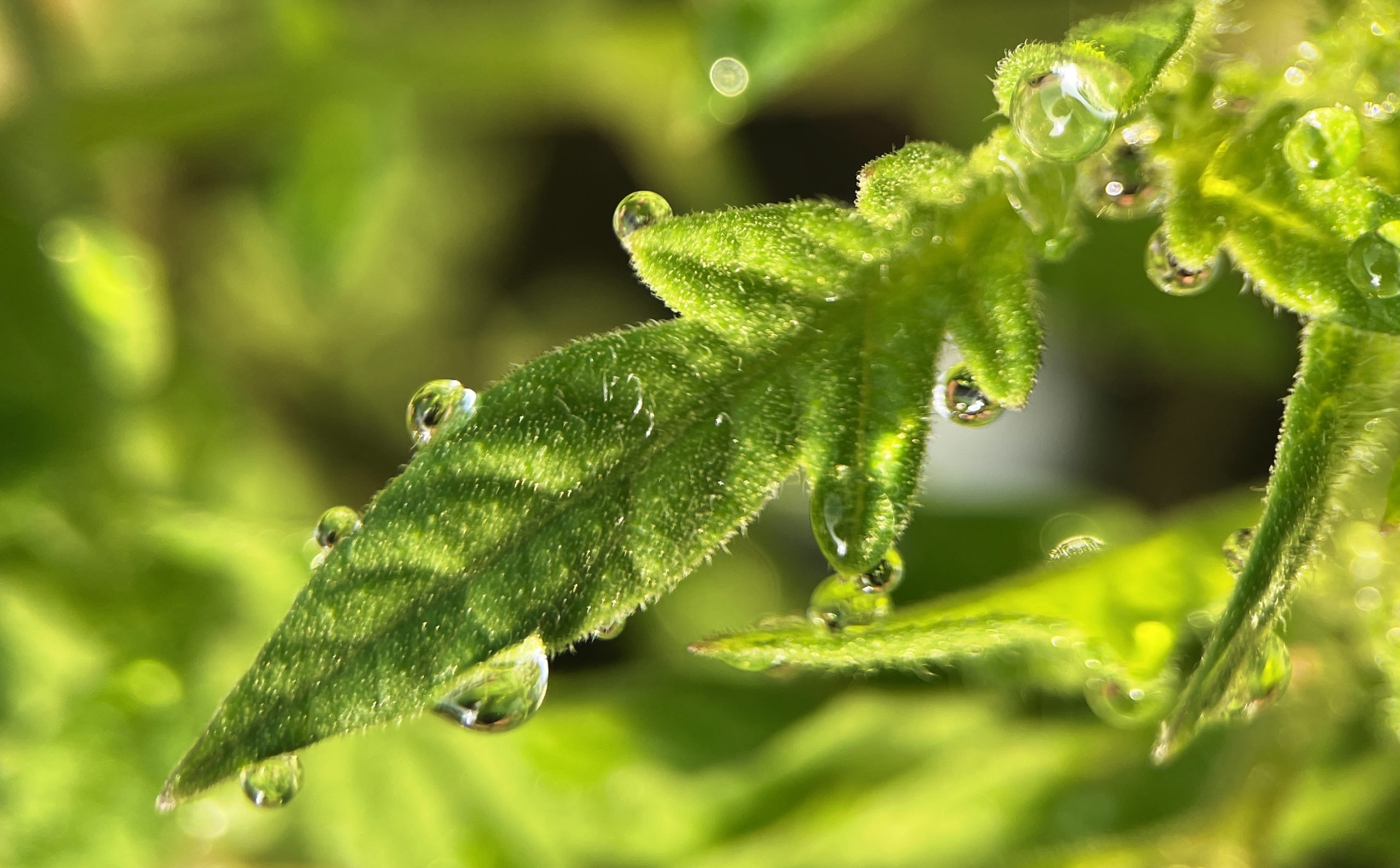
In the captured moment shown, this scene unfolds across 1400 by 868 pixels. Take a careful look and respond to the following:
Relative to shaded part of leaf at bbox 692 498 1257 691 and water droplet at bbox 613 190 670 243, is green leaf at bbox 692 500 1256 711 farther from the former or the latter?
water droplet at bbox 613 190 670 243

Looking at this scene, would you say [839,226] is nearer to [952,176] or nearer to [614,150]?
[952,176]

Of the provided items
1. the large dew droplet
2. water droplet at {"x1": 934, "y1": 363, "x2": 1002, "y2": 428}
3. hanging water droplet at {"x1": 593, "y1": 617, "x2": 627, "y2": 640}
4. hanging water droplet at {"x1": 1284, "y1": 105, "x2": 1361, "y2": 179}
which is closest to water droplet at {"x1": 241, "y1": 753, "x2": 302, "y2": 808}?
hanging water droplet at {"x1": 593, "y1": 617, "x2": 627, "y2": 640}

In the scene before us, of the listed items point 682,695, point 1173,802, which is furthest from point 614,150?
point 1173,802

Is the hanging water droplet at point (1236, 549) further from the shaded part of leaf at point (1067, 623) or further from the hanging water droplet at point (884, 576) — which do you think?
the hanging water droplet at point (884, 576)

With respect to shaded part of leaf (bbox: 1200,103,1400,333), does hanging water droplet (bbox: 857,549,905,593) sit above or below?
below

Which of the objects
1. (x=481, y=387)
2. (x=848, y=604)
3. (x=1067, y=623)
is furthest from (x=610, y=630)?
(x=481, y=387)

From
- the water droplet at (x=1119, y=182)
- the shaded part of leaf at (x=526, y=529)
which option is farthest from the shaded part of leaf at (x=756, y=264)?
the water droplet at (x=1119, y=182)
